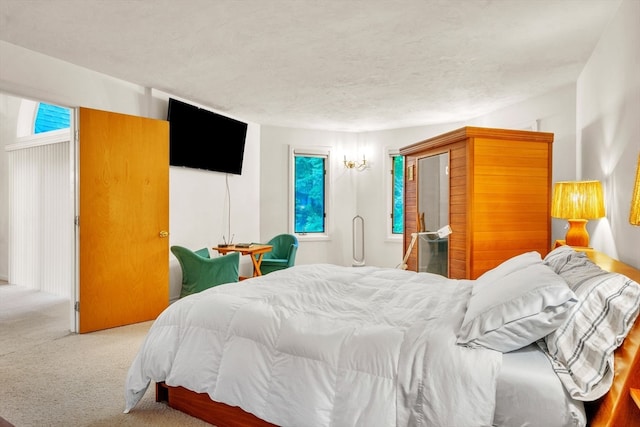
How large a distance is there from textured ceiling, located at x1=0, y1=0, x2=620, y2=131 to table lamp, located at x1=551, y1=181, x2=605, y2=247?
1.15 metres

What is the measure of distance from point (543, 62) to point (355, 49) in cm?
173

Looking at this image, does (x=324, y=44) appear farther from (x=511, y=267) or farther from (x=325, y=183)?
(x=325, y=183)

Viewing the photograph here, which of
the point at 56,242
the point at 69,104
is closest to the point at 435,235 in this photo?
the point at 69,104

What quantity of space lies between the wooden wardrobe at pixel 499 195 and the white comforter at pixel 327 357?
1.46m

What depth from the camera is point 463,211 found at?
376 centimetres

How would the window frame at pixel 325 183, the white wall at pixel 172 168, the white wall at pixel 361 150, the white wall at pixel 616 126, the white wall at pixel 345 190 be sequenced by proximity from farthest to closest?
1. the window frame at pixel 325 183
2. the white wall at pixel 345 190
3. the white wall at pixel 172 168
4. the white wall at pixel 361 150
5. the white wall at pixel 616 126

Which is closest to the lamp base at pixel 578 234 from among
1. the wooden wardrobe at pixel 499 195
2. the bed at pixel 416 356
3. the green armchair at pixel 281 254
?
the bed at pixel 416 356

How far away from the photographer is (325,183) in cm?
656

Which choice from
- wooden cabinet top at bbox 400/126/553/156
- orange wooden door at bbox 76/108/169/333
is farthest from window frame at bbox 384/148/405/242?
orange wooden door at bbox 76/108/169/333

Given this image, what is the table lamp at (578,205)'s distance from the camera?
2.64 meters

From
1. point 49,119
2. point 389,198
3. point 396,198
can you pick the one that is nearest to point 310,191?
point 389,198

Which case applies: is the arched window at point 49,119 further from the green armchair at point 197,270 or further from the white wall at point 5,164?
the green armchair at point 197,270

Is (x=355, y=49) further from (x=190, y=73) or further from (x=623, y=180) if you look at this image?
(x=623, y=180)

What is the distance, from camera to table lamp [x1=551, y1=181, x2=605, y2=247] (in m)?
2.64
